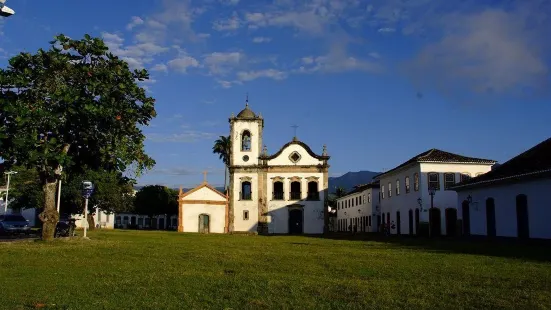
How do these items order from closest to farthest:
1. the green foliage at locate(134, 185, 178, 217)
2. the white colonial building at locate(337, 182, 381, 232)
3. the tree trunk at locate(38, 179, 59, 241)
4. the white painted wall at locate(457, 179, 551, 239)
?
the tree trunk at locate(38, 179, 59, 241) < the white painted wall at locate(457, 179, 551, 239) < the white colonial building at locate(337, 182, 381, 232) < the green foliage at locate(134, 185, 178, 217)

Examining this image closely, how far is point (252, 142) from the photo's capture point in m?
53.2

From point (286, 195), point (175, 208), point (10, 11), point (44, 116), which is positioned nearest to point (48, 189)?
point (44, 116)

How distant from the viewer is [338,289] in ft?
28.6

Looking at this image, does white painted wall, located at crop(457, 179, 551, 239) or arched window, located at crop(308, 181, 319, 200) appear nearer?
white painted wall, located at crop(457, 179, 551, 239)

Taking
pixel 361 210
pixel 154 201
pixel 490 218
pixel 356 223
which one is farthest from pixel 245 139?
pixel 154 201

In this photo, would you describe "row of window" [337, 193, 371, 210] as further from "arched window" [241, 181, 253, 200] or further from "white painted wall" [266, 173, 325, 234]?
"arched window" [241, 181, 253, 200]

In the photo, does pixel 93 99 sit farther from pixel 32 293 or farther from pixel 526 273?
pixel 526 273

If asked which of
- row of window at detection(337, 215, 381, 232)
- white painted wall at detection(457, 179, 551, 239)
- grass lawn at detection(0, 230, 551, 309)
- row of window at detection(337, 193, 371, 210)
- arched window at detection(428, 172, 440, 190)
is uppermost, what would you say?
arched window at detection(428, 172, 440, 190)

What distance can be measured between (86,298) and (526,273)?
945cm

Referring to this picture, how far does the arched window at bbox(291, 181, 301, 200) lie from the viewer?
52.3 metres

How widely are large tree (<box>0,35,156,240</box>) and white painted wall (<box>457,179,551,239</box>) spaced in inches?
746

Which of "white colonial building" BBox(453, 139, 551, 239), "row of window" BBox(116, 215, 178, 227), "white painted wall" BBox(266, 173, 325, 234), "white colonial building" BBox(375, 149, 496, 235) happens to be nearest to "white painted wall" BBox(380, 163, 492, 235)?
"white colonial building" BBox(375, 149, 496, 235)

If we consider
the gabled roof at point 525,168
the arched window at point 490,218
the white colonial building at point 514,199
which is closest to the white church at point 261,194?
the white colonial building at point 514,199

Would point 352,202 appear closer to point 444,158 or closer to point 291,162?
point 291,162
